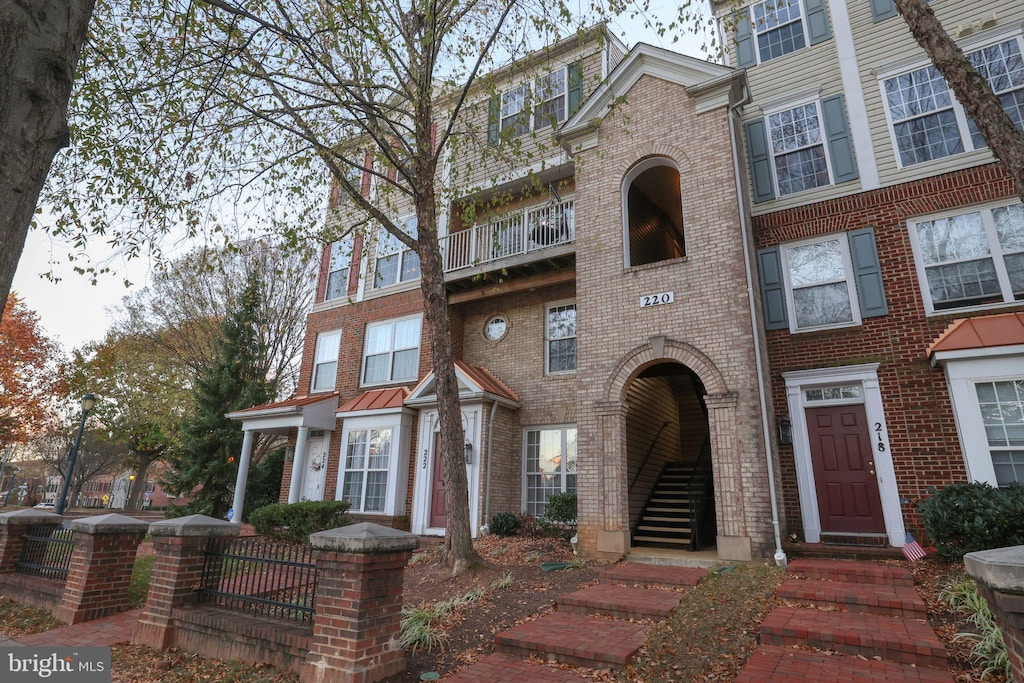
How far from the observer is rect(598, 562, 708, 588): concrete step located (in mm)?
7152

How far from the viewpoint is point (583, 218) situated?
37.1 feet

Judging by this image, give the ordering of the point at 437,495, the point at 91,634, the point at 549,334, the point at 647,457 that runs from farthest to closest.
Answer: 1. the point at 549,334
2. the point at 437,495
3. the point at 647,457
4. the point at 91,634

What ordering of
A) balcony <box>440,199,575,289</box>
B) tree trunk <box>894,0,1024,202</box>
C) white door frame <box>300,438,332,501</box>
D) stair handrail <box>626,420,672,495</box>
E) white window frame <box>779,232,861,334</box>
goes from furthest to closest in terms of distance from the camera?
white door frame <box>300,438,332,501</box>
balcony <box>440,199,575,289</box>
stair handrail <box>626,420,672,495</box>
white window frame <box>779,232,861,334</box>
tree trunk <box>894,0,1024,202</box>

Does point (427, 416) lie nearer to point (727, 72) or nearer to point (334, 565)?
point (334, 565)

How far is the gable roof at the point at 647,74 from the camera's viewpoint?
10.1 metres

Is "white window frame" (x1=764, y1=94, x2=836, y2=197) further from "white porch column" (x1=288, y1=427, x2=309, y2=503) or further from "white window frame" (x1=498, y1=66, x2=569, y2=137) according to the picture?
"white porch column" (x1=288, y1=427, x2=309, y2=503)

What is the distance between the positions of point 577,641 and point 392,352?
11258 mm

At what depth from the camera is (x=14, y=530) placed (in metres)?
Result: 7.80

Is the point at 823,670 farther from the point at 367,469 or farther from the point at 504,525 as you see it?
the point at 367,469

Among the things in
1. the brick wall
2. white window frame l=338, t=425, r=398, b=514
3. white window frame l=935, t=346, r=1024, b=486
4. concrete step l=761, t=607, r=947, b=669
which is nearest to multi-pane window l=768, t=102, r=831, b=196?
the brick wall

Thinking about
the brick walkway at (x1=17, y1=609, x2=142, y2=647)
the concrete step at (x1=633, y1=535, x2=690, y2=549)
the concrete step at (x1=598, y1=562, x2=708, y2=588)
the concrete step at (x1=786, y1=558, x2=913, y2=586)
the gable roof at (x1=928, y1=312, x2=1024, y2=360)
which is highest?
the gable roof at (x1=928, y1=312, x2=1024, y2=360)

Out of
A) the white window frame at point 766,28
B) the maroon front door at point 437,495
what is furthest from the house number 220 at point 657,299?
the white window frame at point 766,28

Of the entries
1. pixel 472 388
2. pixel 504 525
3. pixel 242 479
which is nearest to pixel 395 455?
pixel 472 388

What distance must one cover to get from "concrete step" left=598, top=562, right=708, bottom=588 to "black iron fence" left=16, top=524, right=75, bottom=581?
7198 mm
